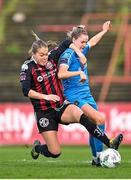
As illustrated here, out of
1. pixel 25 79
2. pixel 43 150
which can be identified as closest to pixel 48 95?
pixel 25 79

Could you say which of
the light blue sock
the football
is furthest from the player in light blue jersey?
the football

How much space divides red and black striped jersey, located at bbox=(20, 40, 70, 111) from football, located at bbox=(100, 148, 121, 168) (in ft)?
3.30

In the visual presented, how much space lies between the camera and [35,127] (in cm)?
1877

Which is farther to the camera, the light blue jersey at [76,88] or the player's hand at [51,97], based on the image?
the light blue jersey at [76,88]

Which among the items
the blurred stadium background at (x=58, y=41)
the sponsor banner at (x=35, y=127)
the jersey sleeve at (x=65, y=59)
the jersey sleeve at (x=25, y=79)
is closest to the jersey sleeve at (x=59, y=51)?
the jersey sleeve at (x=65, y=59)

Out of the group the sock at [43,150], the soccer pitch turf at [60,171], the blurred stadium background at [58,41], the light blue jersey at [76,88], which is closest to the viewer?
the soccer pitch turf at [60,171]

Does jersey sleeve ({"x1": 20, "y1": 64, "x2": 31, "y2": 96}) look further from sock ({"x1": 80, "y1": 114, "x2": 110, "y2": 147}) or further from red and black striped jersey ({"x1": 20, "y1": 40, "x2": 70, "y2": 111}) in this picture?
sock ({"x1": 80, "y1": 114, "x2": 110, "y2": 147})

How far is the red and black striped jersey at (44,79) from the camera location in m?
10.1

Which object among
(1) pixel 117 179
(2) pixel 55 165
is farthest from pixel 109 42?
(1) pixel 117 179

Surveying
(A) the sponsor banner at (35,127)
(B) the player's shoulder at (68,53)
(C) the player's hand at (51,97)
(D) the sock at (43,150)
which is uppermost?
(B) the player's shoulder at (68,53)

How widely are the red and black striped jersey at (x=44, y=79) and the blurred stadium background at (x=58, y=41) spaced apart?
8.52 metres

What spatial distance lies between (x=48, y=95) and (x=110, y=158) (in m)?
1.18

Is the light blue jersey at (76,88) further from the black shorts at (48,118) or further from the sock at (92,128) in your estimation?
the sock at (92,128)

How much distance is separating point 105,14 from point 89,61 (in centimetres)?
191
